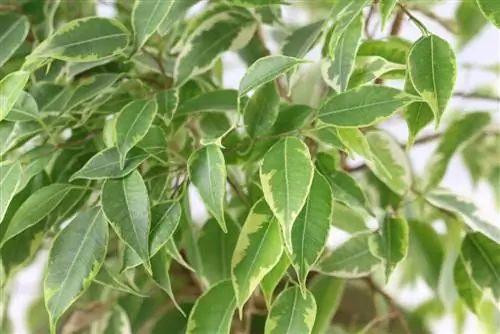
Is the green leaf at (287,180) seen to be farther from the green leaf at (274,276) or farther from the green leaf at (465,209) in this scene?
the green leaf at (465,209)

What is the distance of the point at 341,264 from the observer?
2.07 feet

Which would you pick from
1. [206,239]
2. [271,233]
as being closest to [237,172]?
[206,239]

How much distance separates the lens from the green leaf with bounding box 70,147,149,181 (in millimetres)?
509

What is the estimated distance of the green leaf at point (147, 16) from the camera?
0.53 m

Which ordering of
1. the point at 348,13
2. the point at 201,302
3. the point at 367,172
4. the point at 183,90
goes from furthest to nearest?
the point at 367,172 < the point at 183,90 < the point at 201,302 < the point at 348,13

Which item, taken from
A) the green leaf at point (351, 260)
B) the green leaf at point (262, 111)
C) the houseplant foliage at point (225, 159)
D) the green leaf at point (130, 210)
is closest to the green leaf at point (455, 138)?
the houseplant foliage at point (225, 159)

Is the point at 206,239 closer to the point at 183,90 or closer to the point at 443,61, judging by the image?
the point at 183,90

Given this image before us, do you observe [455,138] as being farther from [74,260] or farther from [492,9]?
[74,260]

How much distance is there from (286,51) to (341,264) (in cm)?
18

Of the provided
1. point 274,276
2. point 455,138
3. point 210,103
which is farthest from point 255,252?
point 455,138

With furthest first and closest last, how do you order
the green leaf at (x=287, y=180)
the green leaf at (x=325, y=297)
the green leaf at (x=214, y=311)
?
1. the green leaf at (x=325, y=297)
2. the green leaf at (x=214, y=311)
3. the green leaf at (x=287, y=180)

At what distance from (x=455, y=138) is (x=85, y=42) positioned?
362 millimetres

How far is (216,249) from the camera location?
656 mm

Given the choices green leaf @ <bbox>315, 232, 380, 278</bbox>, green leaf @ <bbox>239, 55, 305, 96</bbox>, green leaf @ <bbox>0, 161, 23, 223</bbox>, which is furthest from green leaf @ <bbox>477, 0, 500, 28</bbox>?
green leaf @ <bbox>0, 161, 23, 223</bbox>
